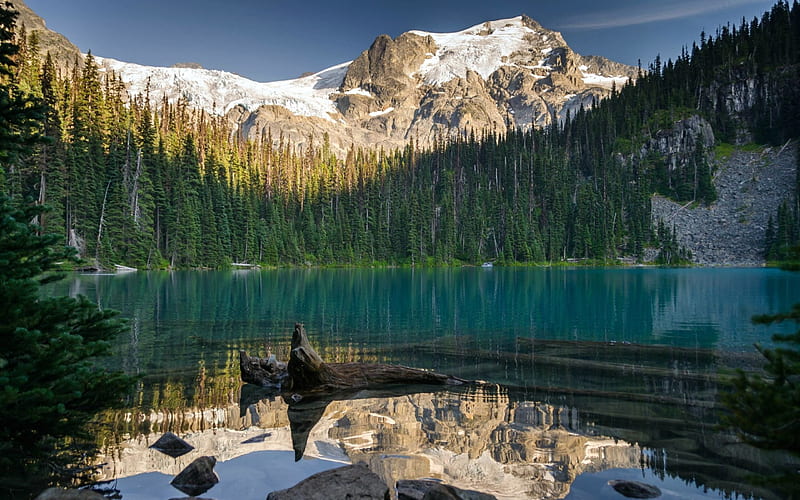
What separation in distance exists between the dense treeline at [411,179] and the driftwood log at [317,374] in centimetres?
7036

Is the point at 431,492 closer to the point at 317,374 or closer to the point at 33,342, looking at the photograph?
the point at 33,342

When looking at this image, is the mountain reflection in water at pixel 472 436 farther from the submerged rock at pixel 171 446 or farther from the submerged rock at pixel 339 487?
the submerged rock at pixel 339 487

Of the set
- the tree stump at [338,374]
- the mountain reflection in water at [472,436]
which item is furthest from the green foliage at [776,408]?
the tree stump at [338,374]

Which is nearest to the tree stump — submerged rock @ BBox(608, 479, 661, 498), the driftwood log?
the driftwood log

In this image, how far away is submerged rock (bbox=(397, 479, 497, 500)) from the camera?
6.86 m

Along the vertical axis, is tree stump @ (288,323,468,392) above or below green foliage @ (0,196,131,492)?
below

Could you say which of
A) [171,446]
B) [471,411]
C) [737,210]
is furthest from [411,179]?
[171,446]

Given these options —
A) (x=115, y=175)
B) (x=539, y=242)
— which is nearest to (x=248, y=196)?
(x=115, y=175)

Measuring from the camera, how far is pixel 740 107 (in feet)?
472

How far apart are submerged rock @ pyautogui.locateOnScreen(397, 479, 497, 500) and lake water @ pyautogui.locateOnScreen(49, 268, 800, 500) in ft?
2.77

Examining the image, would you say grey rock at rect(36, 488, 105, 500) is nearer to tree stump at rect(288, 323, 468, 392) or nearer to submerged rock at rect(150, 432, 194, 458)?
submerged rock at rect(150, 432, 194, 458)

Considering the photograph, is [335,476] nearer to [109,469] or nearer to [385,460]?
[385,460]

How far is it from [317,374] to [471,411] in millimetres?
4933

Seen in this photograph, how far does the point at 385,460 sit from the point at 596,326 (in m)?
21.8
